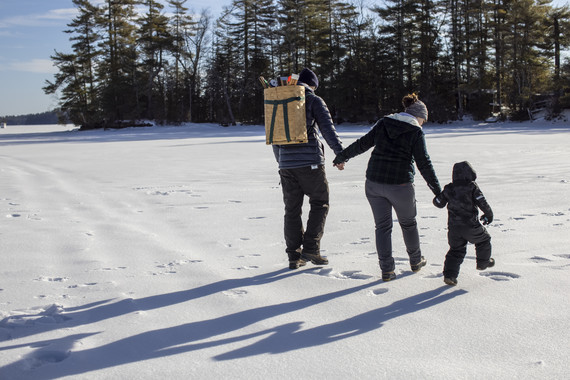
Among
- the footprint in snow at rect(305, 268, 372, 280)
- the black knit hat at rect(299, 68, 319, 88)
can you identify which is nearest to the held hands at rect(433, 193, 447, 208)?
the footprint in snow at rect(305, 268, 372, 280)

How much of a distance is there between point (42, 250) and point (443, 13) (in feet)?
127

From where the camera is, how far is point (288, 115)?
4.38 metres

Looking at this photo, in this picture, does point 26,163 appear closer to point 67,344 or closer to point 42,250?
point 42,250

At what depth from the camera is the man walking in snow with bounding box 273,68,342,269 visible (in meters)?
4.49

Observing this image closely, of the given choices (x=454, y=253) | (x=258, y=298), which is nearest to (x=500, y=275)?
(x=454, y=253)

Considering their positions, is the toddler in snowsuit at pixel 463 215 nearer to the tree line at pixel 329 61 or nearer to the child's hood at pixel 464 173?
the child's hood at pixel 464 173

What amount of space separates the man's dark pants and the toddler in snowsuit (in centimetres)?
105

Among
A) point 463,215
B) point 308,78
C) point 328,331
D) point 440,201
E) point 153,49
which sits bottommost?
point 328,331

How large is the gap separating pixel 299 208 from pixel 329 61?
3737 cm

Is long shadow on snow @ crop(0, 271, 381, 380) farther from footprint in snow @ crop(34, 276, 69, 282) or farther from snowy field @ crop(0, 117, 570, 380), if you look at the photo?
footprint in snow @ crop(34, 276, 69, 282)

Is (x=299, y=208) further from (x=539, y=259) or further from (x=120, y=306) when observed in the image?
(x=539, y=259)

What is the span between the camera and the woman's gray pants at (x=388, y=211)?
4.11 meters

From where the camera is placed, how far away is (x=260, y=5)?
4244 centimetres

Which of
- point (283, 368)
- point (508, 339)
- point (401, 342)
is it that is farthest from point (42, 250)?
point (508, 339)
